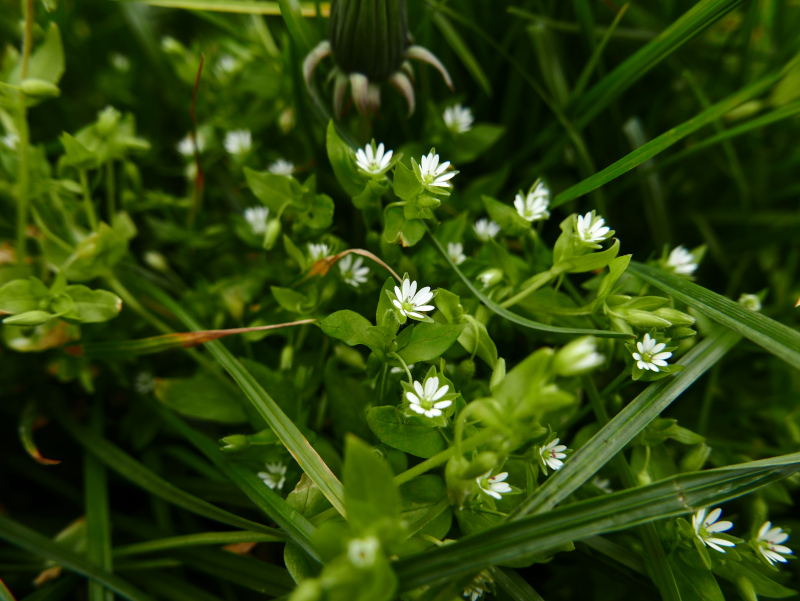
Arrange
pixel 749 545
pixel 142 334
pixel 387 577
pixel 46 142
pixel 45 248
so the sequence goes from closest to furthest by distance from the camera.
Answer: pixel 387 577, pixel 749 545, pixel 45 248, pixel 142 334, pixel 46 142

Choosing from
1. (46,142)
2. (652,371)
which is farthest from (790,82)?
(46,142)

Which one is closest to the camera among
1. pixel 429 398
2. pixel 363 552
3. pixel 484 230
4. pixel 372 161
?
pixel 363 552

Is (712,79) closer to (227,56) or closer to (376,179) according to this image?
(376,179)

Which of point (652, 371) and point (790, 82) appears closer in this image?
point (652, 371)

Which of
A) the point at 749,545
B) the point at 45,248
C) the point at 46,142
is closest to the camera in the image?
the point at 749,545

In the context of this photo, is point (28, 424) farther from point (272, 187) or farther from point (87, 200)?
point (272, 187)

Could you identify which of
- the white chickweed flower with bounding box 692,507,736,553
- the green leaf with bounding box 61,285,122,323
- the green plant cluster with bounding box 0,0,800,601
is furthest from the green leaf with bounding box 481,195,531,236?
the green leaf with bounding box 61,285,122,323

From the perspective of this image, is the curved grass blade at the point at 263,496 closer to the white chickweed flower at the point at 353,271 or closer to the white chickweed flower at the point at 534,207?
the white chickweed flower at the point at 353,271

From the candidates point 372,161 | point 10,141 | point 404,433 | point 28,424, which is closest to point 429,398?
point 404,433

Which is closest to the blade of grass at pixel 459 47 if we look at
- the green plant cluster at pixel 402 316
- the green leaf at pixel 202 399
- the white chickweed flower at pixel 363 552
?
the green plant cluster at pixel 402 316
